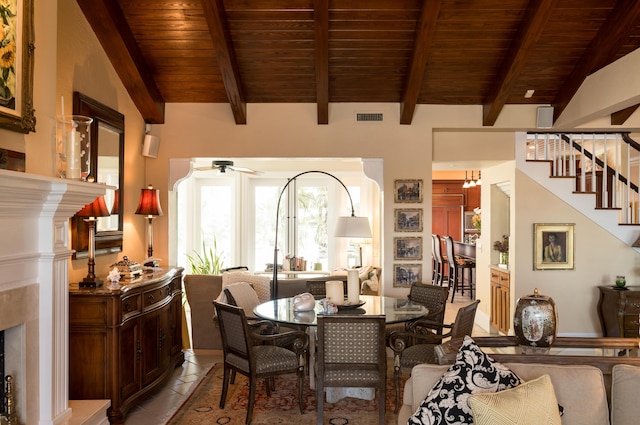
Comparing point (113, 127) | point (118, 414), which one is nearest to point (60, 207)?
point (118, 414)

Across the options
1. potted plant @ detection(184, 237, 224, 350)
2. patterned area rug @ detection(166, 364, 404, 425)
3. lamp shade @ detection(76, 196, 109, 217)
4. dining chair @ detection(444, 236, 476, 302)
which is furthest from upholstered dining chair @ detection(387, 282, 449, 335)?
dining chair @ detection(444, 236, 476, 302)

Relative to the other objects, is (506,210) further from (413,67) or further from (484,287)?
(413,67)

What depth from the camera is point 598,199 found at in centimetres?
613

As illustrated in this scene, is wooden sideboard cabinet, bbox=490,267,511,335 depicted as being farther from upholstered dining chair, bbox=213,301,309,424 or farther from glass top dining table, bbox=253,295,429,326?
upholstered dining chair, bbox=213,301,309,424

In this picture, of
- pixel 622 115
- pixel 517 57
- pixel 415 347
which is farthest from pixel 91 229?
pixel 622 115

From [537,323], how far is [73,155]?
2726mm

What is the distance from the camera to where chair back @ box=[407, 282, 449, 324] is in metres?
4.67

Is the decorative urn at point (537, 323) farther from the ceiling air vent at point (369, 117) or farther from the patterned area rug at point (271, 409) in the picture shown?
the ceiling air vent at point (369, 117)

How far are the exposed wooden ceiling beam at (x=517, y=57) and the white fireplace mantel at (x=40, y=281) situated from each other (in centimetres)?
376

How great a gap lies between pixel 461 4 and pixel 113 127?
11.1 ft

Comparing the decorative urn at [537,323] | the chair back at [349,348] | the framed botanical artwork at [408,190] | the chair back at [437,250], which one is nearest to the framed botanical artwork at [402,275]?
the framed botanical artwork at [408,190]

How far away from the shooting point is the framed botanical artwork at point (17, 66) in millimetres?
2609

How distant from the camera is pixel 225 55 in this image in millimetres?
4883

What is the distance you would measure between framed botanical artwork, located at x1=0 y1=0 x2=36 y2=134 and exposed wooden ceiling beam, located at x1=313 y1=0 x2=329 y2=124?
2270mm
